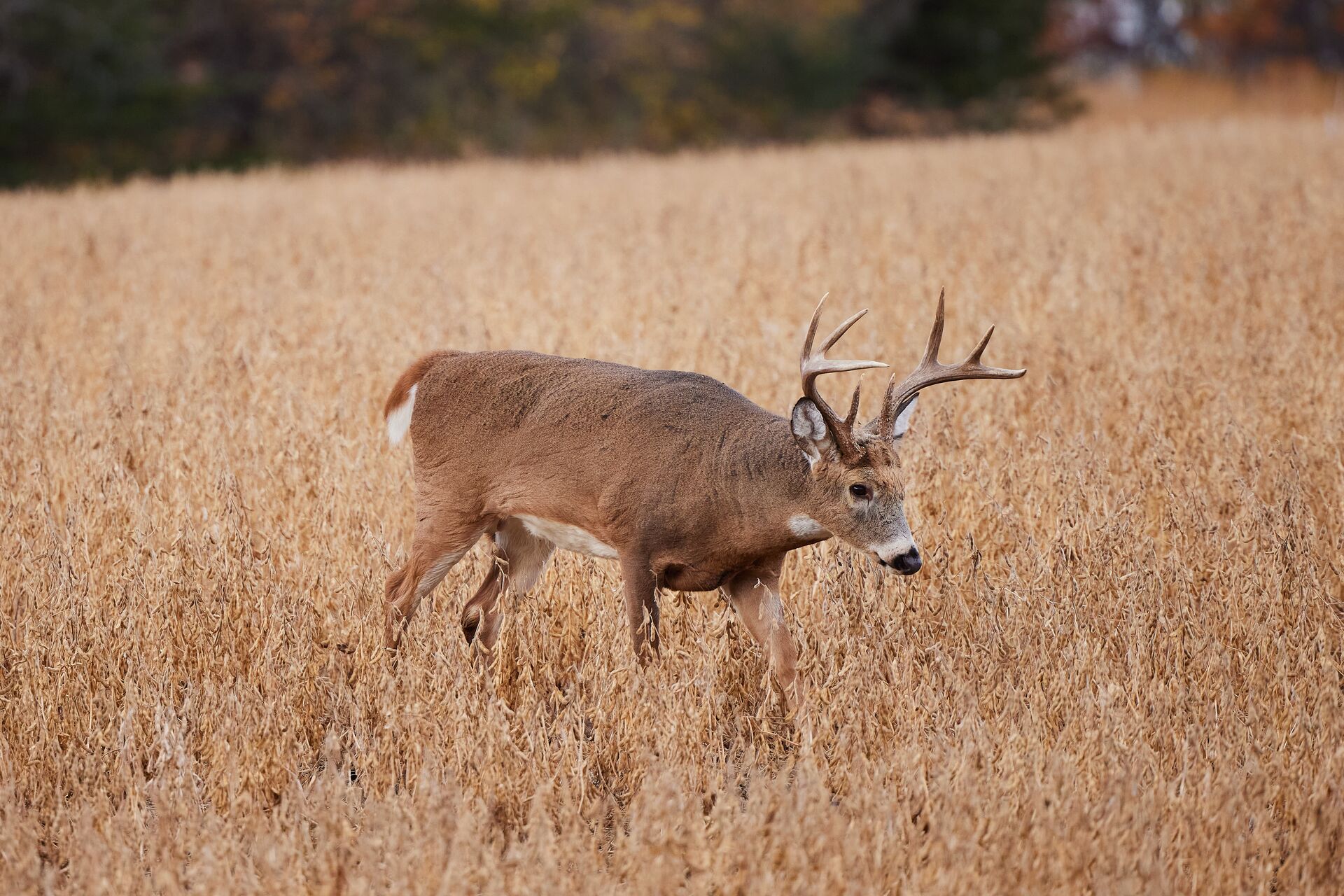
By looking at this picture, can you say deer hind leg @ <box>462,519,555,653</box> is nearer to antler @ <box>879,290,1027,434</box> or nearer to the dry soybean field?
the dry soybean field

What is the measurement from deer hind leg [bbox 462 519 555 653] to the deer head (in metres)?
1.07

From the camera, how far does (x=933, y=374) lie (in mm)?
3676

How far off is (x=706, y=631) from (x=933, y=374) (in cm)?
94

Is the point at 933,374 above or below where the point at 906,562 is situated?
above

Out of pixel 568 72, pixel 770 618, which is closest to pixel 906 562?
pixel 770 618

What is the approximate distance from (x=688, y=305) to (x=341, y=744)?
443 cm

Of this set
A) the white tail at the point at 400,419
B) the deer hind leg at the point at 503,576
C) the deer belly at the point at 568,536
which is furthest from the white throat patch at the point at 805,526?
the white tail at the point at 400,419

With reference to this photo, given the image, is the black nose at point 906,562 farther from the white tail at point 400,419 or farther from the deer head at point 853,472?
the white tail at point 400,419

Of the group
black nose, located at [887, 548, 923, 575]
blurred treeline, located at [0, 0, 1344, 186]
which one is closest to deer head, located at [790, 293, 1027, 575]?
black nose, located at [887, 548, 923, 575]

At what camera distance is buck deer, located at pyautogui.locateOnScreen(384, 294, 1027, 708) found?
3465mm

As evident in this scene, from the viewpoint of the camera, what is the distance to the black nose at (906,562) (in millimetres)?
3346

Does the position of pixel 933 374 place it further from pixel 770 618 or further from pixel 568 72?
pixel 568 72

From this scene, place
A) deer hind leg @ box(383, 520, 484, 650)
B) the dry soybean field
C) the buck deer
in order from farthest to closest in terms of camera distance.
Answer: deer hind leg @ box(383, 520, 484, 650) < the buck deer < the dry soybean field

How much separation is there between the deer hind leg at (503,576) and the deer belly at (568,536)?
0.70 ft
